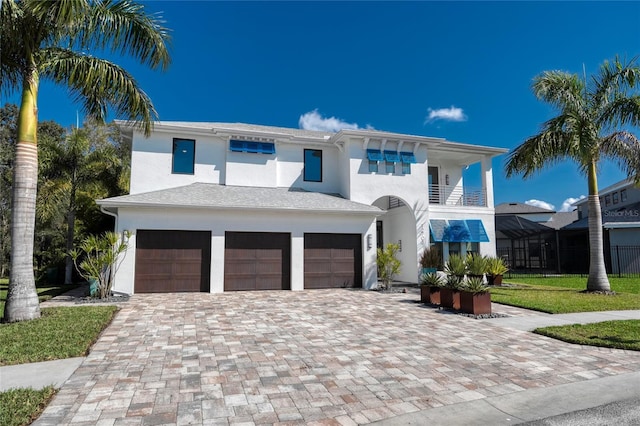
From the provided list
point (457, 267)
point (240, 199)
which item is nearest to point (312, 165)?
point (240, 199)

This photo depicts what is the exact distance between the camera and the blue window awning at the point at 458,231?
18.7 metres

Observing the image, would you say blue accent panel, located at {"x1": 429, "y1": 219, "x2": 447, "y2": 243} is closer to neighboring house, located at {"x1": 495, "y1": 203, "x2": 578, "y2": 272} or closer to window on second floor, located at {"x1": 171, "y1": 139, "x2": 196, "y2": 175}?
neighboring house, located at {"x1": 495, "y1": 203, "x2": 578, "y2": 272}

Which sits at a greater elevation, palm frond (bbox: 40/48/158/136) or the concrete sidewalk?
palm frond (bbox: 40/48/158/136)

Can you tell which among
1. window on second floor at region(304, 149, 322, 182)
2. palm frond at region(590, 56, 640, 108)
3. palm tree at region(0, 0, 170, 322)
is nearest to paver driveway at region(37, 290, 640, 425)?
palm tree at region(0, 0, 170, 322)

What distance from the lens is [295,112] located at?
2659cm

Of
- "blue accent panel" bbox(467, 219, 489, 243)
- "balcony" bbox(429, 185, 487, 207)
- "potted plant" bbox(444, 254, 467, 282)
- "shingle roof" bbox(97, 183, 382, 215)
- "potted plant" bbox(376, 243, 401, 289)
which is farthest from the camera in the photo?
"balcony" bbox(429, 185, 487, 207)

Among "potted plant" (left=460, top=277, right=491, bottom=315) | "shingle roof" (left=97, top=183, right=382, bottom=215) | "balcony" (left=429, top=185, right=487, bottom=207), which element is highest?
"balcony" (left=429, top=185, right=487, bottom=207)

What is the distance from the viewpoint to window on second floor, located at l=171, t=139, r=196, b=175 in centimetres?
1725

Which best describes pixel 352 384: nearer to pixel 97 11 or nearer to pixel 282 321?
pixel 282 321

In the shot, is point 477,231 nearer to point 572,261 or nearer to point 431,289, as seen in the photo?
point 431,289

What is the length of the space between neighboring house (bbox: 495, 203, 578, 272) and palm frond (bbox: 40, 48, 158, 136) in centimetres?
2400

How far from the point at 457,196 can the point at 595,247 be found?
7952mm

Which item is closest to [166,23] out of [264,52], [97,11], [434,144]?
[97,11]

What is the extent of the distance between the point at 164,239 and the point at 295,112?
1524 cm
